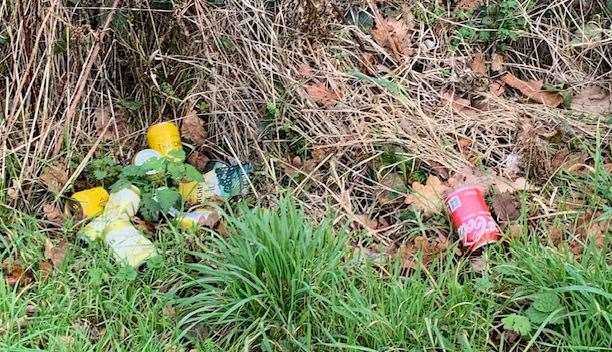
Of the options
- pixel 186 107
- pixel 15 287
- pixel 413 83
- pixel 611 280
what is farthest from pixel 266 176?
pixel 611 280

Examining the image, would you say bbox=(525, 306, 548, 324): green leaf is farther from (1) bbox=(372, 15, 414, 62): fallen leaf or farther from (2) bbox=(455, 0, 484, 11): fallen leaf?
(2) bbox=(455, 0, 484, 11): fallen leaf

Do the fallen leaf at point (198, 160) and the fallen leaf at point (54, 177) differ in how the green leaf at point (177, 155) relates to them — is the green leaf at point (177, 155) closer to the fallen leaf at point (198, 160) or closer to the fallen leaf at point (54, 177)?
the fallen leaf at point (198, 160)

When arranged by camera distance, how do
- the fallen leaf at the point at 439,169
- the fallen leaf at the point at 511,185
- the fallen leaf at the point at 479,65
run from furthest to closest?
1. the fallen leaf at the point at 479,65
2. the fallen leaf at the point at 439,169
3. the fallen leaf at the point at 511,185

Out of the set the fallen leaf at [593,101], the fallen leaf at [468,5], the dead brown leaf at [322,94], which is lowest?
the fallen leaf at [593,101]

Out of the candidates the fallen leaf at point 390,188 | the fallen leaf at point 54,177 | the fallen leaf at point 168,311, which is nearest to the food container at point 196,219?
the fallen leaf at point 168,311

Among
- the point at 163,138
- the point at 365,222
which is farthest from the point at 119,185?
the point at 365,222

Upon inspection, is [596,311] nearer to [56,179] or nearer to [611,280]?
[611,280]

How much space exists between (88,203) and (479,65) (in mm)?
1752

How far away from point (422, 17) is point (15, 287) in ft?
6.82

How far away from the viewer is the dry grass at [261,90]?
3.07 metres

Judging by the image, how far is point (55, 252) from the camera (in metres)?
2.76

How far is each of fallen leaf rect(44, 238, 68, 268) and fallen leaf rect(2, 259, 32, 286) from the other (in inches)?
3.5

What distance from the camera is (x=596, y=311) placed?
2242 mm

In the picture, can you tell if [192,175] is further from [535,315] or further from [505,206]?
[535,315]
